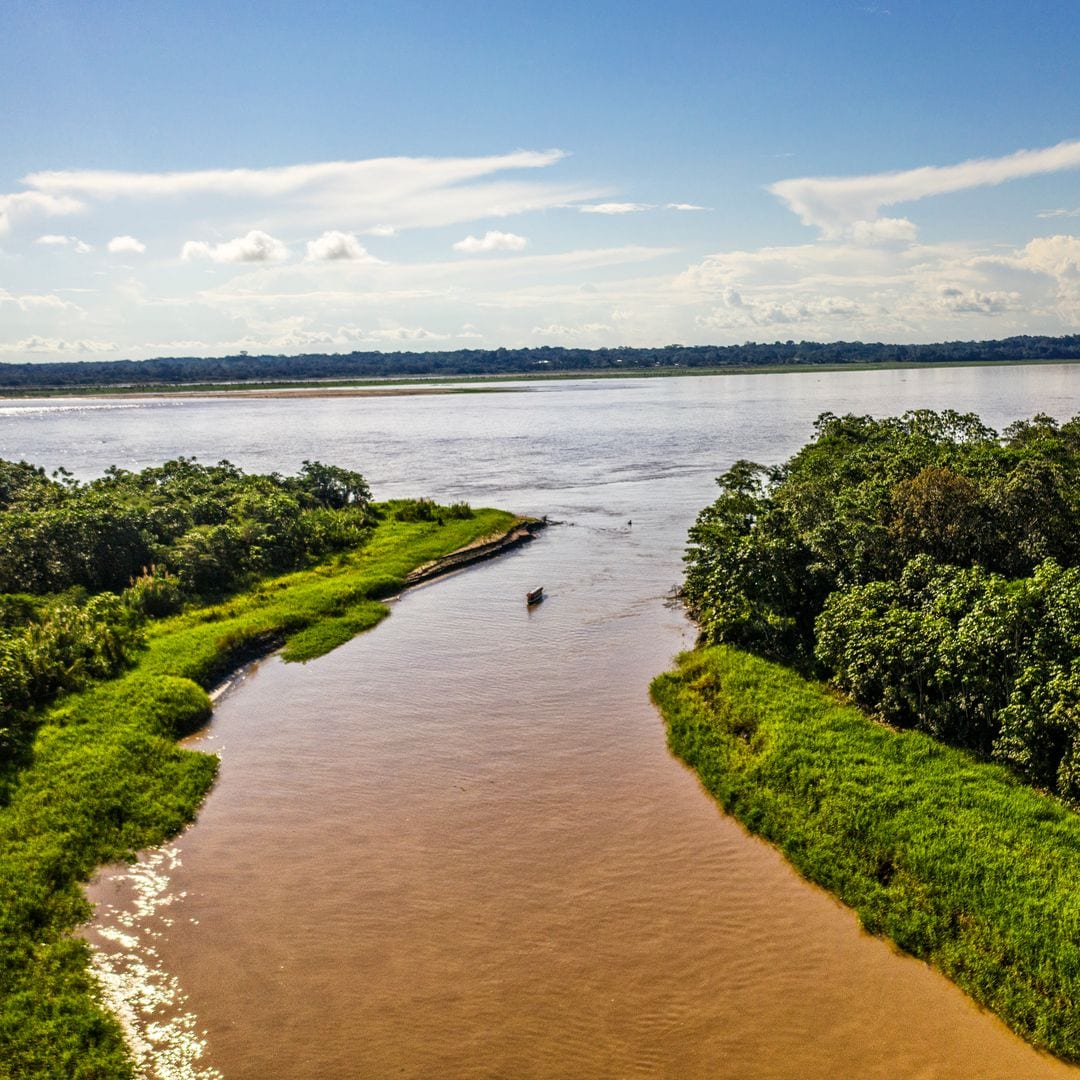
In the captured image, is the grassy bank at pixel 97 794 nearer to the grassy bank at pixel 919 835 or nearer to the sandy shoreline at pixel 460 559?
the sandy shoreline at pixel 460 559

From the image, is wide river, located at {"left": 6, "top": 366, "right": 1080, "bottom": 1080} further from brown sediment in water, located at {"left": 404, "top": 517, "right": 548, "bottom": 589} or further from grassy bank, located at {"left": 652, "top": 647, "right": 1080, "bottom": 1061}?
brown sediment in water, located at {"left": 404, "top": 517, "right": 548, "bottom": 589}

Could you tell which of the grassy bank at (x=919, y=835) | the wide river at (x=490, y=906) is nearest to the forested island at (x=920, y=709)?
the grassy bank at (x=919, y=835)

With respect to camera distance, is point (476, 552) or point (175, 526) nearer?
point (175, 526)


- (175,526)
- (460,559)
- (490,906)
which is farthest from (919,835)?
(175,526)

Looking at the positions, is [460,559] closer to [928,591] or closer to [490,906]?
[928,591]

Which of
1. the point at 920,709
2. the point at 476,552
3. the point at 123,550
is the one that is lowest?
the point at 920,709

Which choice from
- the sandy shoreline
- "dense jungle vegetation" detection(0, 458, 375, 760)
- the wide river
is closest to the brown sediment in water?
the sandy shoreline
